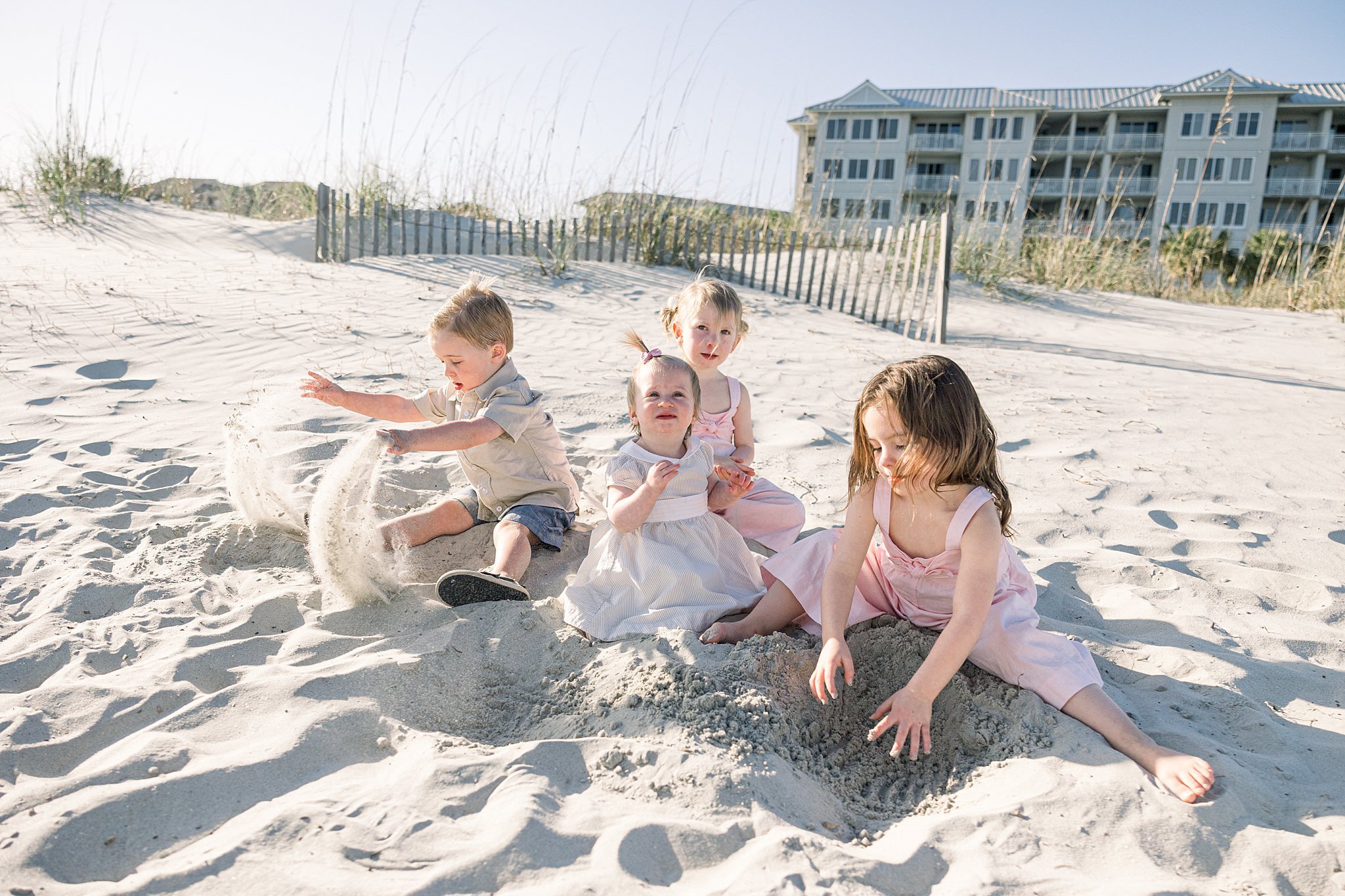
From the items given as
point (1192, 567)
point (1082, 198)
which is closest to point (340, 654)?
point (1192, 567)

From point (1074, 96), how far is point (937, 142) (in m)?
6.15

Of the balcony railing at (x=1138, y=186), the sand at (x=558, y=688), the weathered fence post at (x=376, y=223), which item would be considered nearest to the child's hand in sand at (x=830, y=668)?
the sand at (x=558, y=688)

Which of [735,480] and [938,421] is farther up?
[938,421]

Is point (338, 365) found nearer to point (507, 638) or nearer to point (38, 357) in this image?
point (38, 357)

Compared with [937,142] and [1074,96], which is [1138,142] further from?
[937,142]

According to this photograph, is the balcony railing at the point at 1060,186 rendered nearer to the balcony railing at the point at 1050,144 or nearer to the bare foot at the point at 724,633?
the balcony railing at the point at 1050,144

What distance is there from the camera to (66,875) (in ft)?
5.12

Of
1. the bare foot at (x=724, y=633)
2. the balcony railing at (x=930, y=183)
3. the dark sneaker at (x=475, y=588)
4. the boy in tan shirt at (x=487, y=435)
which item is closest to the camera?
the bare foot at (x=724, y=633)

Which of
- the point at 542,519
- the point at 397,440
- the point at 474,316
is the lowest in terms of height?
the point at 542,519

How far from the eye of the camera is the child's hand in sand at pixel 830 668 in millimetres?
2115

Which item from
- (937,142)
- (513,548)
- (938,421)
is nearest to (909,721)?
(938,421)

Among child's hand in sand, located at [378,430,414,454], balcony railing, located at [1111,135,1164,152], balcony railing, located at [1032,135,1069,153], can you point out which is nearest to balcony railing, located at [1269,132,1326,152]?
balcony railing, located at [1111,135,1164,152]

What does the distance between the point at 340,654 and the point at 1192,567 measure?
297cm

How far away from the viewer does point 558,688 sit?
91.4 inches
